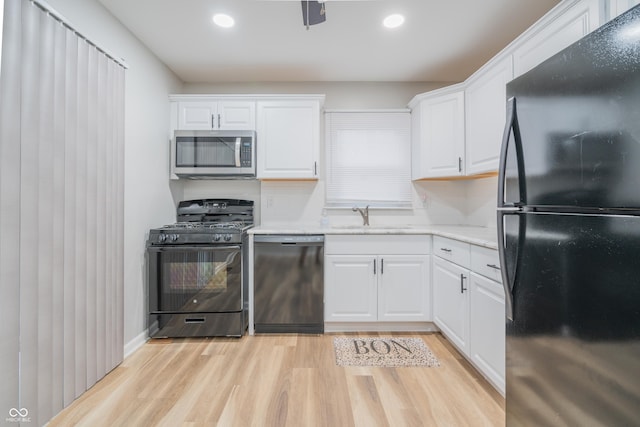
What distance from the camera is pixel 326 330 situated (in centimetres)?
255

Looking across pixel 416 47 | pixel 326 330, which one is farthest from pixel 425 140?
pixel 326 330

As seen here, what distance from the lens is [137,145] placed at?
7.50 feet

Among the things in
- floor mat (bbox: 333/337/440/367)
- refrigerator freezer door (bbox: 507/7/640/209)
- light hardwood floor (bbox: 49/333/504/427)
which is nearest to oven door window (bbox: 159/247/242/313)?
light hardwood floor (bbox: 49/333/504/427)

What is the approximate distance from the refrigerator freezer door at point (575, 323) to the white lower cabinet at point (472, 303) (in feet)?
1.78

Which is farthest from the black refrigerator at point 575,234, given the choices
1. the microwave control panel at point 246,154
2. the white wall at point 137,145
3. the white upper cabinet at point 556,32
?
the white wall at point 137,145

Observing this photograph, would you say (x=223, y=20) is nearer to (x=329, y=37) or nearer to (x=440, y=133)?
(x=329, y=37)

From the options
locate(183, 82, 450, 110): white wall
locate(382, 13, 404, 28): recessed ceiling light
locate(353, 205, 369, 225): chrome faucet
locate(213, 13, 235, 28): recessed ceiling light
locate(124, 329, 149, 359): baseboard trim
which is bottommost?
locate(124, 329, 149, 359): baseboard trim

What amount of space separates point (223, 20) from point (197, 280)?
205cm

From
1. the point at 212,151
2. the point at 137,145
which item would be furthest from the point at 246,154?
the point at 137,145

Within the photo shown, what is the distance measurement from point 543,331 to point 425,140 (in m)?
2.18

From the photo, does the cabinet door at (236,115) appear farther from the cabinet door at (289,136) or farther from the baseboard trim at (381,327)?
the baseboard trim at (381,327)

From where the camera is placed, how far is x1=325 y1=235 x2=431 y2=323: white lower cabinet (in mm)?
2510

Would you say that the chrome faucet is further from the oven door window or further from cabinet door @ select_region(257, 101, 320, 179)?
the oven door window

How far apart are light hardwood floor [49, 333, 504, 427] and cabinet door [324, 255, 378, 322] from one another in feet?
1.25
